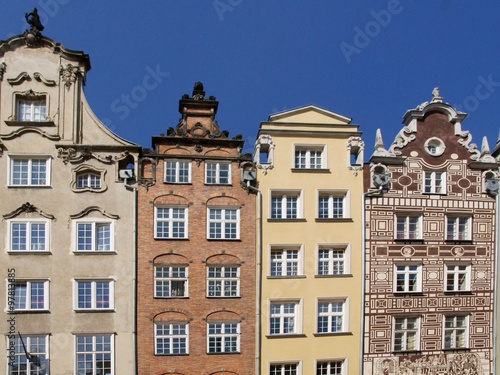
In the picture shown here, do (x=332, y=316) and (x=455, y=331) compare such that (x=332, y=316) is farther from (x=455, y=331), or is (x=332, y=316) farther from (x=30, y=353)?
(x=30, y=353)

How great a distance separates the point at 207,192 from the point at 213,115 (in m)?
3.64

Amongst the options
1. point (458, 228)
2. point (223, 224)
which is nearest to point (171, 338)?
point (223, 224)

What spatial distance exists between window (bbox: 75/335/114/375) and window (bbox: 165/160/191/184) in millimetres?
7242

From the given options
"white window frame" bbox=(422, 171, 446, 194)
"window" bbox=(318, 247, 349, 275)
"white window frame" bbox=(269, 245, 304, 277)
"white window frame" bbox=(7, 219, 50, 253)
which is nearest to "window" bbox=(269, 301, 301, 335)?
"white window frame" bbox=(269, 245, 304, 277)

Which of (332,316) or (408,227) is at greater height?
(408,227)

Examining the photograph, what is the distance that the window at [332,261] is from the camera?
70.7ft

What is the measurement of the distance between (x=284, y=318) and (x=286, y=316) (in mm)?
143

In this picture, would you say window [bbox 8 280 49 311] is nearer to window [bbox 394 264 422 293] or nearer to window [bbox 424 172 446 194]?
window [bbox 394 264 422 293]

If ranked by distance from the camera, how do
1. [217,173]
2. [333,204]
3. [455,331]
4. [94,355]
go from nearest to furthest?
[94,355] → [217,173] → [333,204] → [455,331]

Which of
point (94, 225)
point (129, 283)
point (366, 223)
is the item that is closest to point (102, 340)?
point (129, 283)

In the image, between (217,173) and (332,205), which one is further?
(332,205)

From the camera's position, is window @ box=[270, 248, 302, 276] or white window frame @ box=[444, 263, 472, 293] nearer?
window @ box=[270, 248, 302, 276]

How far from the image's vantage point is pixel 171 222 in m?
20.8

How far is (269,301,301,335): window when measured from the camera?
69.5 feet
